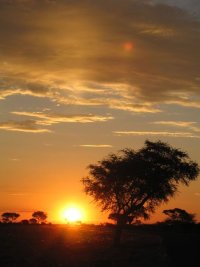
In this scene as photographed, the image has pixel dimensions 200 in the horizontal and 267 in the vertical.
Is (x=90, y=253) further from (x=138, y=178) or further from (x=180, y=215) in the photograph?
(x=180, y=215)

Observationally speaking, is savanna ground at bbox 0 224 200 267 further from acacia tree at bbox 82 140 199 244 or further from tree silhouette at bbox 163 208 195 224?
tree silhouette at bbox 163 208 195 224

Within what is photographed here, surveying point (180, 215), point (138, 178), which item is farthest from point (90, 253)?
point (180, 215)

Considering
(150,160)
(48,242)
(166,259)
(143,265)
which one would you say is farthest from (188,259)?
(150,160)

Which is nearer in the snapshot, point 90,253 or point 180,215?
point 90,253

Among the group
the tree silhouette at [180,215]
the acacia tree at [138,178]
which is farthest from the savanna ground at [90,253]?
the tree silhouette at [180,215]

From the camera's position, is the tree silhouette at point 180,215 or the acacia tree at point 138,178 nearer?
the acacia tree at point 138,178

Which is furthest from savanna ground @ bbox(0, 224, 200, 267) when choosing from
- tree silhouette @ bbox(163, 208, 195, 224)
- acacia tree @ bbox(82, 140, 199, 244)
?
tree silhouette @ bbox(163, 208, 195, 224)

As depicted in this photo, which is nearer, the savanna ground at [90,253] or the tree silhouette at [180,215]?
the savanna ground at [90,253]

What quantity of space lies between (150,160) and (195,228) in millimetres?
31065

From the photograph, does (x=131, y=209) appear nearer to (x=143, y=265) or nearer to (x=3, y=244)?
(x=3, y=244)

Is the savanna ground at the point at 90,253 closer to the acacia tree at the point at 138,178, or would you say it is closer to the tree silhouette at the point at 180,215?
the acacia tree at the point at 138,178

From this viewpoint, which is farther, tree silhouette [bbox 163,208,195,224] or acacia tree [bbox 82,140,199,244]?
tree silhouette [bbox 163,208,195,224]

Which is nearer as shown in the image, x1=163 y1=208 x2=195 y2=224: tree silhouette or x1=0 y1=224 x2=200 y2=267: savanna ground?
x1=0 y1=224 x2=200 y2=267: savanna ground

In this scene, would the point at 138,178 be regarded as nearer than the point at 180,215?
Yes
